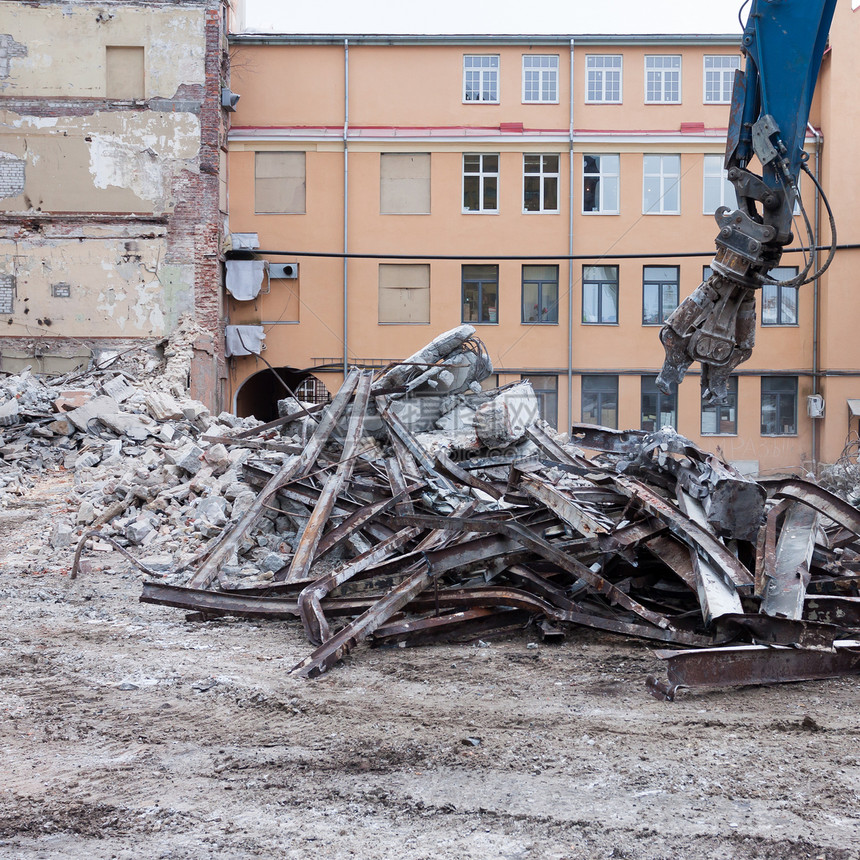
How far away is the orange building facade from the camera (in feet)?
78.4

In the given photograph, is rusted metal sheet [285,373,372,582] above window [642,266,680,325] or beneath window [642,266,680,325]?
beneath

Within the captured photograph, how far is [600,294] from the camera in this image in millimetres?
24297

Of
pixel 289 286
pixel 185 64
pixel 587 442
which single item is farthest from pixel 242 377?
pixel 587 442

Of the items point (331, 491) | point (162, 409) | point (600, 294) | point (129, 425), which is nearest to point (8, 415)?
point (129, 425)

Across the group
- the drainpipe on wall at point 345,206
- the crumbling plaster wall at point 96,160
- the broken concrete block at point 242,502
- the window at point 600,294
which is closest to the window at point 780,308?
the window at point 600,294

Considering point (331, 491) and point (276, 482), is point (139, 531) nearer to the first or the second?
point (276, 482)

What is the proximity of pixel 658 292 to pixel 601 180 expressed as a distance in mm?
3481

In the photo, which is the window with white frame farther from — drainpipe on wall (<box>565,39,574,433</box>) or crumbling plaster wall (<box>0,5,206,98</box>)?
crumbling plaster wall (<box>0,5,206,98</box>)

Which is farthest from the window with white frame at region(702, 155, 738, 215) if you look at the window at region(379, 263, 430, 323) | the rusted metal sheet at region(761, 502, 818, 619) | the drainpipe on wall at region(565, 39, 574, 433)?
the rusted metal sheet at region(761, 502, 818, 619)

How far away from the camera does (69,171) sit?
22172 millimetres

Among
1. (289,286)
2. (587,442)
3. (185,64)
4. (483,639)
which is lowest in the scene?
(483,639)

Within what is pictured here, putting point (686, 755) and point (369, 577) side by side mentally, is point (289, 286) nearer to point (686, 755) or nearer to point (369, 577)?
point (369, 577)

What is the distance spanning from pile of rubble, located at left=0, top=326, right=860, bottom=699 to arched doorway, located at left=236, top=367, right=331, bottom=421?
13764mm

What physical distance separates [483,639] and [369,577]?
1.07 m
